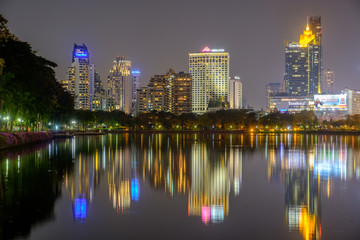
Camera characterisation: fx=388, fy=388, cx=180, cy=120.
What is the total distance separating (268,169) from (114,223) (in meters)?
14.0

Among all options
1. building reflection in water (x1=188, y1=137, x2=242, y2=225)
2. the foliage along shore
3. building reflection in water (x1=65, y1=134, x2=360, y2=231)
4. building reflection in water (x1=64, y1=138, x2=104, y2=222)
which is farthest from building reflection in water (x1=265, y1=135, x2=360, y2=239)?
the foliage along shore

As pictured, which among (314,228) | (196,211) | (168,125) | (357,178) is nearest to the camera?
(314,228)

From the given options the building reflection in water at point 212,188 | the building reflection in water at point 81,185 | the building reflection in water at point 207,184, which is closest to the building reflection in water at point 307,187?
Answer: the building reflection in water at point 207,184

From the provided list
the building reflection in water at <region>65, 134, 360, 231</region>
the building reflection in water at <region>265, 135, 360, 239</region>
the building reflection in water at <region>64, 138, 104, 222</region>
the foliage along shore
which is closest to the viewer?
the building reflection in water at <region>265, 135, 360, 239</region>

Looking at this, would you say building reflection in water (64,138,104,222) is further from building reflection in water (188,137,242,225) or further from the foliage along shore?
the foliage along shore

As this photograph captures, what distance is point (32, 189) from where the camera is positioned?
601 inches

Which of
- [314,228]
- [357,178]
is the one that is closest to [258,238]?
[314,228]

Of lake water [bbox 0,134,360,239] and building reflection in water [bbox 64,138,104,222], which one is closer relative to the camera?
lake water [bbox 0,134,360,239]

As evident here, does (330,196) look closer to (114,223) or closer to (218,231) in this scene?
(218,231)

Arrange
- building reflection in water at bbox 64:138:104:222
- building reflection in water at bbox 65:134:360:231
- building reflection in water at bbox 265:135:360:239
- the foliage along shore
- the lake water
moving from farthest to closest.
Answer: the foliage along shore
building reflection in water at bbox 64:138:104:222
building reflection in water at bbox 65:134:360:231
building reflection in water at bbox 265:135:360:239
the lake water

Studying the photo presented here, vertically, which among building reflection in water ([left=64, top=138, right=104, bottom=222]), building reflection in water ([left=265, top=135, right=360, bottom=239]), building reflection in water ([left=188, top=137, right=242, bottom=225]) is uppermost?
building reflection in water ([left=64, top=138, right=104, bottom=222])

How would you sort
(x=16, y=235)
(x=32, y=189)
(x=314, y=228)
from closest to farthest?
(x=16, y=235) < (x=314, y=228) < (x=32, y=189)

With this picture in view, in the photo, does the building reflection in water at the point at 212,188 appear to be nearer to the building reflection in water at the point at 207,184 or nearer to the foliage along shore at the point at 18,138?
the building reflection in water at the point at 207,184

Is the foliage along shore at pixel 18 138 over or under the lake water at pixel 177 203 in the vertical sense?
over
